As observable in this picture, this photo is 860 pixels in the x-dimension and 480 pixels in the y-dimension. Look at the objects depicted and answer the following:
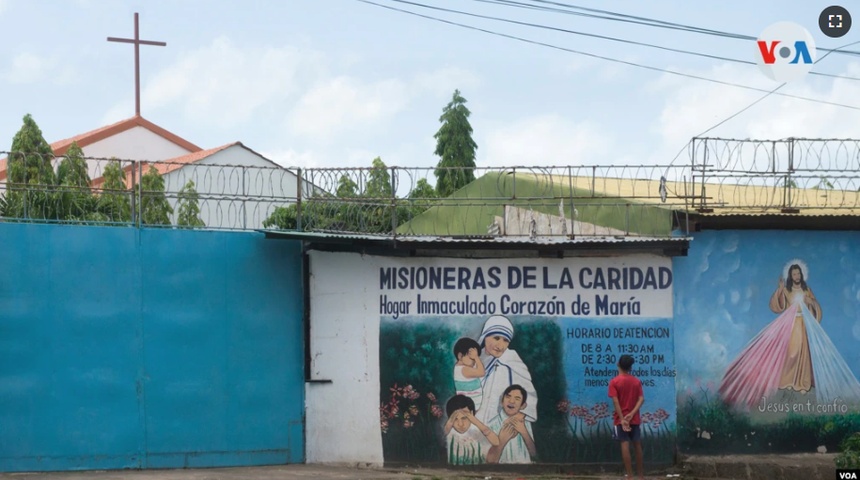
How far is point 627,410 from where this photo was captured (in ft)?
34.5

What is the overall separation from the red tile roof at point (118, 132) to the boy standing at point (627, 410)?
30.0 m

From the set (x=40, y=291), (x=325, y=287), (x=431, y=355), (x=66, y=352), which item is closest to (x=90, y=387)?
(x=66, y=352)

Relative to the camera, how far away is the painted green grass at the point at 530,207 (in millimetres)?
11705

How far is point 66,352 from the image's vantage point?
1058cm

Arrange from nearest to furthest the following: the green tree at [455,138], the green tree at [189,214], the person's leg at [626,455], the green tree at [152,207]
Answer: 1. the person's leg at [626,455]
2. the green tree at [152,207]
3. the green tree at [189,214]
4. the green tree at [455,138]

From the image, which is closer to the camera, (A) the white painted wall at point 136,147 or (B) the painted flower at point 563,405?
(B) the painted flower at point 563,405

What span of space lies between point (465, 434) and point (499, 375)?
737mm

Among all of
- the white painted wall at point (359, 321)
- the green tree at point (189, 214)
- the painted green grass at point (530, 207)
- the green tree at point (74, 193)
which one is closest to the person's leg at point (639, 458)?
the white painted wall at point (359, 321)

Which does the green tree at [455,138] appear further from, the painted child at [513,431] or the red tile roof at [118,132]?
the painted child at [513,431]

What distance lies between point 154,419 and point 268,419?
47.3 inches

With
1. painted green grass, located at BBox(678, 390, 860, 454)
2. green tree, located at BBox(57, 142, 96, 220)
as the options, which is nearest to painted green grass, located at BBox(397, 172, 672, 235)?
painted green grass, located at BBox(678, 390, 860, 454)

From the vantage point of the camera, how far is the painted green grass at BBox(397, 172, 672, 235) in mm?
11705

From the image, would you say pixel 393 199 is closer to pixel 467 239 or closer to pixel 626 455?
pixel 467 239

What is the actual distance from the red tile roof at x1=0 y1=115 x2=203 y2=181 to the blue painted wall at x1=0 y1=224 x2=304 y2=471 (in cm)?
2737
